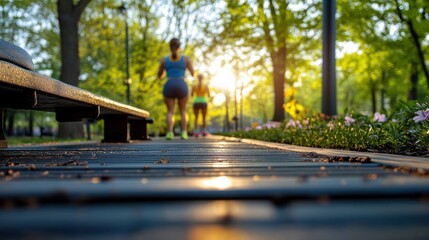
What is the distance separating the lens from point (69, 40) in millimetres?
14547

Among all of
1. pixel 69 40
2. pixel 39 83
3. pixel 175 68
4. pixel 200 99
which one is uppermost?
pixel 69 40

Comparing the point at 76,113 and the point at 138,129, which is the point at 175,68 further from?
the point at 76,113

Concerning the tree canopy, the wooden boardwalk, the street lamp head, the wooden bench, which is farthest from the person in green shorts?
the wooden boardwalk

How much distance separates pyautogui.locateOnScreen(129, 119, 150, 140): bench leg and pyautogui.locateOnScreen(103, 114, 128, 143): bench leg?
3.42 meters

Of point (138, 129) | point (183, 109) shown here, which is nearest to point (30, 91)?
point (183, 109)

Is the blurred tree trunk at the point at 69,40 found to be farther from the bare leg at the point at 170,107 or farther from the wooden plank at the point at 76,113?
the wooden plank at the point at 76,113

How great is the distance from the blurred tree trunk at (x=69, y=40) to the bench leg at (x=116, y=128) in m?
6.95

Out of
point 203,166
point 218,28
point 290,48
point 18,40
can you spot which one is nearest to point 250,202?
point 203,166

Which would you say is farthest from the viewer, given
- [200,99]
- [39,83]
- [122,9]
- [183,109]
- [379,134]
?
[122,9]

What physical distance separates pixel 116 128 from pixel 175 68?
258 centimetres

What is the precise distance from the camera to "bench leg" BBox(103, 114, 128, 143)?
8.05 meters

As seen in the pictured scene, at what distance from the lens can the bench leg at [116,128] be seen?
8.05 m

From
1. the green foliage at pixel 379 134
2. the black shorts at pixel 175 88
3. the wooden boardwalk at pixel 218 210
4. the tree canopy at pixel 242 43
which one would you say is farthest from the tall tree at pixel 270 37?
the wooden boardwalk at pixel 218 210

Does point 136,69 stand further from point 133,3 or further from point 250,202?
point 250,202
